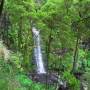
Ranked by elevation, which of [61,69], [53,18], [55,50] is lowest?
[61,69]

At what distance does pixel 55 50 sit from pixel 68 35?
250 inches

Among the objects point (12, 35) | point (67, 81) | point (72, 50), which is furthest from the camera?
point (12, 35)

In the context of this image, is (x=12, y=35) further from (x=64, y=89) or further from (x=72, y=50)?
(x=64, y=89)

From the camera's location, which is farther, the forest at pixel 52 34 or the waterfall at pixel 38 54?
the waterfall at pixel 38 54

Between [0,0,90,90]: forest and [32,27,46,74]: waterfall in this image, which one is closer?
[0,0,90,90]: forest

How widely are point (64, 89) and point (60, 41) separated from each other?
5.08m

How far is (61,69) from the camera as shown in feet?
99.9

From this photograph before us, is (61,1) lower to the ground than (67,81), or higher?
higher

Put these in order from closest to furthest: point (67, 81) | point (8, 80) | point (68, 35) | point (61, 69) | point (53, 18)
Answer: point (8, 80)
point (67, 81)
point (53, 18)
point (68, 35)
point (61, 69)

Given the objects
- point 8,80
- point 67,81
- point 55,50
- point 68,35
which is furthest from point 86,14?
point 8,80

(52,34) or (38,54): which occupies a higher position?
(52,34)

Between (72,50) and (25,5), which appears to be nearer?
(25,5)

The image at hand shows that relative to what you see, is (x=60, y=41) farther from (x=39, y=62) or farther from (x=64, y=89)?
(x=39, y=62)

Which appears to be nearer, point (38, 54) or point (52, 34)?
point (52, 34)
